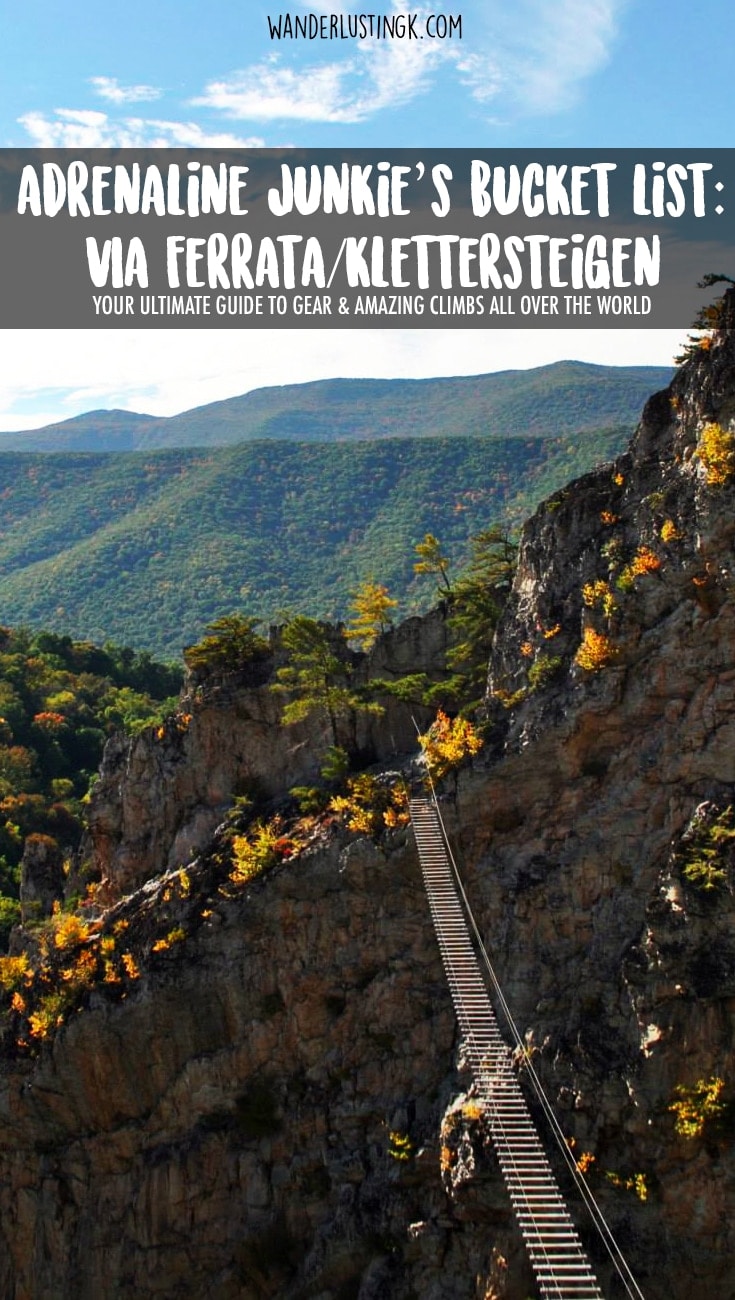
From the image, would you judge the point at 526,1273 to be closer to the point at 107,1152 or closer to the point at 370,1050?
the point at 370,1050

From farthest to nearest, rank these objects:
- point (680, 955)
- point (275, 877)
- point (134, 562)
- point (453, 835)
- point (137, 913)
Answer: point (134, 562), point (137, 913), point (275, 877), point (453, 835), point (680, 955)

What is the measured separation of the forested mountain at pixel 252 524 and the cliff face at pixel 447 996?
7858 cm

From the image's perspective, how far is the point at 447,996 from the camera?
32.4 m

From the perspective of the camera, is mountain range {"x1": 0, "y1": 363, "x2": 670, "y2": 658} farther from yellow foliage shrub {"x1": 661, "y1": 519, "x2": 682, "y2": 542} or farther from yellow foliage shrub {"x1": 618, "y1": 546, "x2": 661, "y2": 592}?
yellow foliage shrub {"x1": 661, "y1": 519, "x2": 682, "y2": 542}

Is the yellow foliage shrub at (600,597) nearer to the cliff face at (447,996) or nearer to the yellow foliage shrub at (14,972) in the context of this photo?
the cliff face at (447,996)

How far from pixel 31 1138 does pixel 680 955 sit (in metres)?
21.3

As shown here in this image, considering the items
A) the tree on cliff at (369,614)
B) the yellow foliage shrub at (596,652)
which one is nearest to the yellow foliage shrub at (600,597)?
the yellow foliage shrub at (596,652)

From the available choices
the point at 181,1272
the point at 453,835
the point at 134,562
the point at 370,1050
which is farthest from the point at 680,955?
the point at 134,562

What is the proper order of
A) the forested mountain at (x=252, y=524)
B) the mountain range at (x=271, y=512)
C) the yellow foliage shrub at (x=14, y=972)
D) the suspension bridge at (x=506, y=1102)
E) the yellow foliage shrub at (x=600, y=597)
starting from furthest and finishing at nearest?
the mountain range at (x=271, y=512) → the forested mountain at (x=252, y=524) → the yellow foliage shrub at (x=14, y=972) → the yellow foliage shrub at (x=600, y=597) → the suspension bridge at (x=506, y=1102)

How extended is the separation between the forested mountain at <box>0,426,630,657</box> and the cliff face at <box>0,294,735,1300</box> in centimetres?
7858

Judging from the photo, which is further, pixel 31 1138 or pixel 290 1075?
pixel 31 1138

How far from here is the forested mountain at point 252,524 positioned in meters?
136

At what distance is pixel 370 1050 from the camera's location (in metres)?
33.3

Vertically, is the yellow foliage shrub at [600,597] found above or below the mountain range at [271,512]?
above
